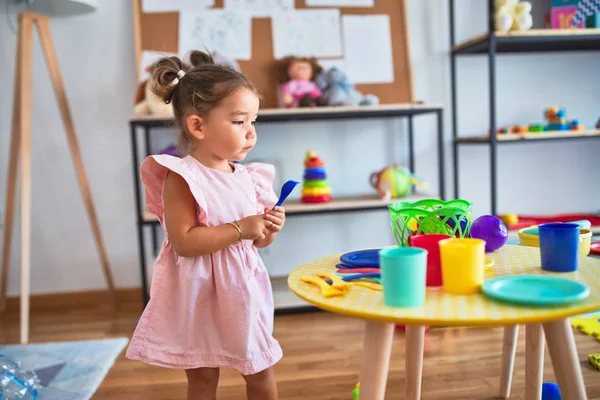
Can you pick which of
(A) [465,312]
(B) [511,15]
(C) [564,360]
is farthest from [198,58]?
(B) [511,15]

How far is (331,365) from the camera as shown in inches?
66.9

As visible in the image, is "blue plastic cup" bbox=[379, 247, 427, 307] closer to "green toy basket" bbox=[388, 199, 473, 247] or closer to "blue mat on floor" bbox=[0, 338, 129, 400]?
"green toy basket" bbox=[388, 199, 473, 247]

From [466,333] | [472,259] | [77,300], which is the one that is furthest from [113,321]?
[472,259]

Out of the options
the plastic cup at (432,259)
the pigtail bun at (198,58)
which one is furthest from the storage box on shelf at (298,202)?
the plastic cup at (432,259)

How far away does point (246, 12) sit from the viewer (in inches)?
93.3

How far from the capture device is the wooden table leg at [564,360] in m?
0.84

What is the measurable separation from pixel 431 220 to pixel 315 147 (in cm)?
156

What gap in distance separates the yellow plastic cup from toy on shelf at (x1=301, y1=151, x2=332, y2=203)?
142 cm

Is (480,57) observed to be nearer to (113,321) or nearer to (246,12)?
(246,12)

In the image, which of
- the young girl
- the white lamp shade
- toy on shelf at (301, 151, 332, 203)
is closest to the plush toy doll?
toy on shelf at (301, 151, 332, 203)

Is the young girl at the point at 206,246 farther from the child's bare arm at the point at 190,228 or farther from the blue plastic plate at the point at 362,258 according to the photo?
the blue plastic plate at the point at 362,258

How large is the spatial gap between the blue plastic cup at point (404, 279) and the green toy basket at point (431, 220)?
0.74ft

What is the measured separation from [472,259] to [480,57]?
2029 mm

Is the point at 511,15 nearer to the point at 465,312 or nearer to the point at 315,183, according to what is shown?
the point at 315,183
